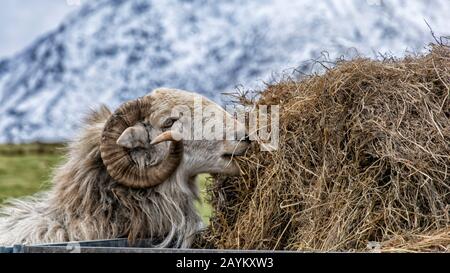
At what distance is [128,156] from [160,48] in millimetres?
13856

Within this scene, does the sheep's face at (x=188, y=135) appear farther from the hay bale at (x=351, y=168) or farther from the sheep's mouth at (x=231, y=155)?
the hay bale at (x=351, y=168)

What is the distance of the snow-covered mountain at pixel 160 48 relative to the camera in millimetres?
9391

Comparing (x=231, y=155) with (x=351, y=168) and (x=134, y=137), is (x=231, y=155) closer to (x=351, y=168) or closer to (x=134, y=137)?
(x=134, y=137)

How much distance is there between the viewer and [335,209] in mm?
4758

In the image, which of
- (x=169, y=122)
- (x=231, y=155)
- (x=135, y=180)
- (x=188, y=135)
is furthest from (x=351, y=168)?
(x=135, y=180)

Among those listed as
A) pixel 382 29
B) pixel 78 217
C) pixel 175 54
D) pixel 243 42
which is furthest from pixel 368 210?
pixel 175 54

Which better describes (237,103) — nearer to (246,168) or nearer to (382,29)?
(246,168)

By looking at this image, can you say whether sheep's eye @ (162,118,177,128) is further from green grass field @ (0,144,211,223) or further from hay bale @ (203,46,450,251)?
green grass field @ (0,144,211,223)

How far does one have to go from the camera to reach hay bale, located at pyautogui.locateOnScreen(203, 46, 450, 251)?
183 inches

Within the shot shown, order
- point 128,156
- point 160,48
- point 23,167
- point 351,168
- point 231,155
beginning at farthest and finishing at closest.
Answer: point 160,48 → point 23,167 → point 128,156 → point 231,155 → point 351,168

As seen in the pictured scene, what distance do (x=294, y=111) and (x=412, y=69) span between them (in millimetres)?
768

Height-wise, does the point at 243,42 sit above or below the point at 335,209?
above

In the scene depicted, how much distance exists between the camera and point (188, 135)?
5.55m
